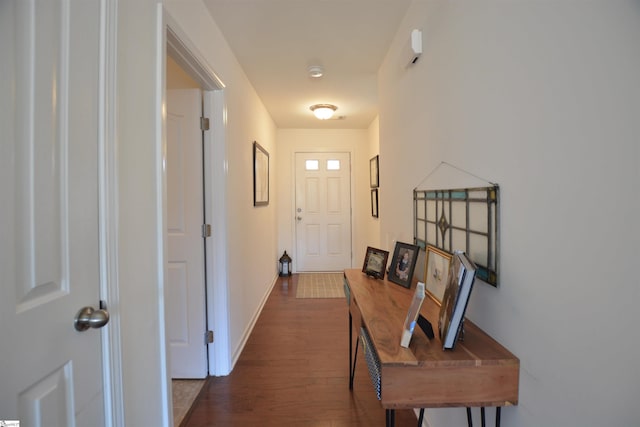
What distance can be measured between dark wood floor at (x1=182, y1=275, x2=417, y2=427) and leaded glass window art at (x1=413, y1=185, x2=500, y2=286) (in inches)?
42.6

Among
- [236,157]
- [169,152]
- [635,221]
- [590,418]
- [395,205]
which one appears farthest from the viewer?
[236,157]

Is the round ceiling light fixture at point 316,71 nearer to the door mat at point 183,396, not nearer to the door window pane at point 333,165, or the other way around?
the door window pane at point 333,165

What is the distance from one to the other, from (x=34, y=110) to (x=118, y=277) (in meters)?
0.55

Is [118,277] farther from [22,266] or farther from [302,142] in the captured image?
[302,142]

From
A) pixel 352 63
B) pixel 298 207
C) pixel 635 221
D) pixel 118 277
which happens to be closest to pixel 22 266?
pixel 118 277

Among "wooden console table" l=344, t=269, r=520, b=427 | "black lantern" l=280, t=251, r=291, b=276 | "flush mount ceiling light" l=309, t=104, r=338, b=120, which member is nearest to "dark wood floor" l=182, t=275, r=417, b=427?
"wooden console table" l=344, t=269, r=520, b=427

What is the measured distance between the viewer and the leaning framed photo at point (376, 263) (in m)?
1.81

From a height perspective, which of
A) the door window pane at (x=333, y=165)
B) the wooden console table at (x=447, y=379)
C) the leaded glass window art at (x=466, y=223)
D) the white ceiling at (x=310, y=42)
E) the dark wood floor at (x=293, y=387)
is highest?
the white ceiling at (x=310, y=42)

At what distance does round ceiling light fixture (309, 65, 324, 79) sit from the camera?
257 centimetres

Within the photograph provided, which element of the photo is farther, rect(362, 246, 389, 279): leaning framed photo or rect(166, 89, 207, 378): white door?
rect(166, 89, 207, 378): white door

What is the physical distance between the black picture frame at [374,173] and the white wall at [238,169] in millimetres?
1635

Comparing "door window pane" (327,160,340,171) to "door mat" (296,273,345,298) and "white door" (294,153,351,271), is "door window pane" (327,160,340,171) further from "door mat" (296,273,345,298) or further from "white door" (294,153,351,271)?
"door mat" (296,273,345,298)

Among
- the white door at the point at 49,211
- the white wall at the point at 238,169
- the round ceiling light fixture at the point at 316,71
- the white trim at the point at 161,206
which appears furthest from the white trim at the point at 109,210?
the round ceiling light fixture at the point at 316,71

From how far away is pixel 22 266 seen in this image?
2.26ft
